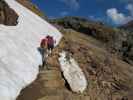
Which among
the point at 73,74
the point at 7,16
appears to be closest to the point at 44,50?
the point at 73,74

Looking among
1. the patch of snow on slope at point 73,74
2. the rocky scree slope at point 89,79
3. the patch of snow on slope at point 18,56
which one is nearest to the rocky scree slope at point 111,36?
the rocky scree slope at point 89,79

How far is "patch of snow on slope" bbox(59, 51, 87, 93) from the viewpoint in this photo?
28.7m

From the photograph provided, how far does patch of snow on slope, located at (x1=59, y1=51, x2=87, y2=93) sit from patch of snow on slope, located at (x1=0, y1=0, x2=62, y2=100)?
251cm

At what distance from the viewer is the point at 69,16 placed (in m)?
103

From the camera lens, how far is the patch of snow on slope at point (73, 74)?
94.2 feet

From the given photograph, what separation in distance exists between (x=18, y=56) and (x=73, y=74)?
522 cm

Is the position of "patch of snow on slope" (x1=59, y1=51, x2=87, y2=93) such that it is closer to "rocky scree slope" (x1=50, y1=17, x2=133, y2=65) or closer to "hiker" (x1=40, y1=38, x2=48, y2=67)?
"hiker" (x1=40, y1=38, x2=48, y2=67)

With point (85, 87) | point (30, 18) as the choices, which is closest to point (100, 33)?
point (30, 18)

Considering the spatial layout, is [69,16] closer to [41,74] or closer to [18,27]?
[18,27]

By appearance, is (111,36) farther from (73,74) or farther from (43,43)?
(73,74)

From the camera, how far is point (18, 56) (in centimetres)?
2844

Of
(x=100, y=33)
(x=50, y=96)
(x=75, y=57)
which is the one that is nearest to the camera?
(x=50, y=96)

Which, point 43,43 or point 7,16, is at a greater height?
point 7,16

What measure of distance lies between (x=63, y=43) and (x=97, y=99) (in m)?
11.7
